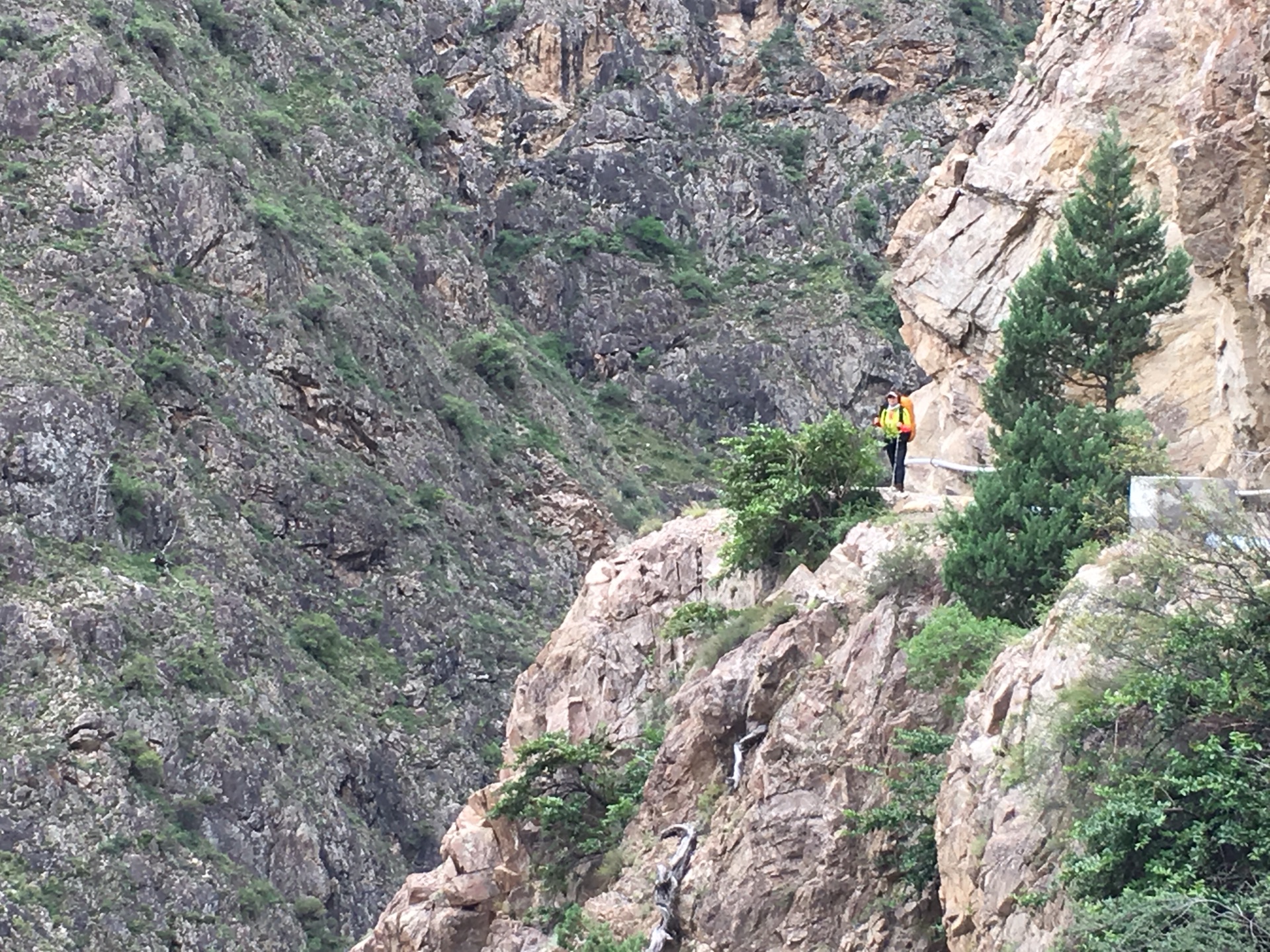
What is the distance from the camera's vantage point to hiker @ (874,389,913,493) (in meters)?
29.6

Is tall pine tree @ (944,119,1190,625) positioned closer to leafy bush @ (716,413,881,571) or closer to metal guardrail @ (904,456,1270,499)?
metal guardrail @ (904,456,1270,499)

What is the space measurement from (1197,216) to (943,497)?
5296mm

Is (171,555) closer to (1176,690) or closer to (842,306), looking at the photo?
(842,306)

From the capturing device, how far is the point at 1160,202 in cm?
3081

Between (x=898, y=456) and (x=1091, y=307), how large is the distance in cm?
505

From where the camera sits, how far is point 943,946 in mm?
21188

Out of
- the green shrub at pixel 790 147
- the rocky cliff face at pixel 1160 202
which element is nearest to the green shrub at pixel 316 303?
the green shrub at pixel 790 147

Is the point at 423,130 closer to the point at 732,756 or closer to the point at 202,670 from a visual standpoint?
the point at 202,670

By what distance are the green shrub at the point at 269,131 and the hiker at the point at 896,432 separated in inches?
1973

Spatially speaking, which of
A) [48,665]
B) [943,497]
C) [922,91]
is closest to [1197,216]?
[943,497]

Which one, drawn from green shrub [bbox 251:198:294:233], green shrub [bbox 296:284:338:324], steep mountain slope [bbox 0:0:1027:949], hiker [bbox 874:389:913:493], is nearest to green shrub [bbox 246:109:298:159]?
steep mountain slope [bbox 0:0:1027:949]

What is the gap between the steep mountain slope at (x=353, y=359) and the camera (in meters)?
52.7

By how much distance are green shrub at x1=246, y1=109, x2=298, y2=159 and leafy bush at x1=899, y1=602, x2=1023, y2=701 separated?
56.6 metres

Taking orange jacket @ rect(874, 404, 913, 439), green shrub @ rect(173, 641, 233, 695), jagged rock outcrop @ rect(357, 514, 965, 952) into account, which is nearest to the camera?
jagged rock outcrop @ rect(357, 514, 965, 952)
